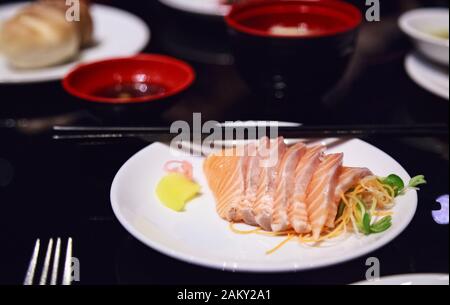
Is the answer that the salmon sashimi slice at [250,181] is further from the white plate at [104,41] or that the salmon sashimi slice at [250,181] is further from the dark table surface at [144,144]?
the white plate at [104,41]

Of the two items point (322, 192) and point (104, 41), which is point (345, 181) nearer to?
point (322, 192)

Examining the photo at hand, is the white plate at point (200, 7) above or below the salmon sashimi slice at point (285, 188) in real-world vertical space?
above

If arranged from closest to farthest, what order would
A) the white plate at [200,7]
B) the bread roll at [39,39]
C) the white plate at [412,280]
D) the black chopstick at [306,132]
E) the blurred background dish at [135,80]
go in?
the white plate at [412,280], the black chopstick at [306,132], the blurred background dish at [135,80], the bread roll at [39,39], the white plate at [200,7]

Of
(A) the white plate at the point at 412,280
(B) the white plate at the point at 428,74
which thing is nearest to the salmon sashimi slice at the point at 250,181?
(A) the white plate at the point at 412,280

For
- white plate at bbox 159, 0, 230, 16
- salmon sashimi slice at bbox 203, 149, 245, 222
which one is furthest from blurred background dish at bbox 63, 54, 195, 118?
white plate at bbox 159, 0, 230, 16

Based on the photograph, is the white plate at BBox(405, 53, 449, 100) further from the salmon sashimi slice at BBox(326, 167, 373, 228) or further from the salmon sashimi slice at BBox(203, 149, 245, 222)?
the salmon sashimi slice at BBox(203, 149, 245, 222)

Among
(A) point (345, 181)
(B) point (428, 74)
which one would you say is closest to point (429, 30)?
(B) point (428, 74)
